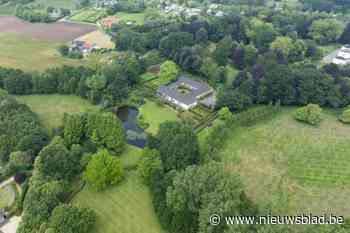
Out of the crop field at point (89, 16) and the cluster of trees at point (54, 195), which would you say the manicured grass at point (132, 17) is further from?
the cluster of trees at point (54, 195)

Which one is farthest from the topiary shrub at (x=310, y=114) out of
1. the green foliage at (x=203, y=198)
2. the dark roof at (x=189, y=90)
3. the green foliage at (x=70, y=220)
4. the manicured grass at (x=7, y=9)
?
the manicured grass at (x=7, y=9)

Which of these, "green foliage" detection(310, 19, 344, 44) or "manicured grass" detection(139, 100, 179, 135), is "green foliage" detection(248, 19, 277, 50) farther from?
"manicured grass" detection(139, 100, 179, 135)

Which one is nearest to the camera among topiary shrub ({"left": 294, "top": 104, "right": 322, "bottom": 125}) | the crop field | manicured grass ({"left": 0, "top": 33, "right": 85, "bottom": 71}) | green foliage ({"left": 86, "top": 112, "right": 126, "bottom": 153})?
green foliage ({"left": 86, "top": 112, "right": 126, "bottom": 153})

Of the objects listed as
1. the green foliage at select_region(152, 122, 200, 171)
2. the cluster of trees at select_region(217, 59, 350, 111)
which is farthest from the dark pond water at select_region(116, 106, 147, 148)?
the cluster of trees at select_region(217, 59, 350, 111)

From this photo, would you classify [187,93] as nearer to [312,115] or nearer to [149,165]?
[312,115]

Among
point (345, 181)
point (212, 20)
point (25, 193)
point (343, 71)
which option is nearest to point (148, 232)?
point (25, 193)
